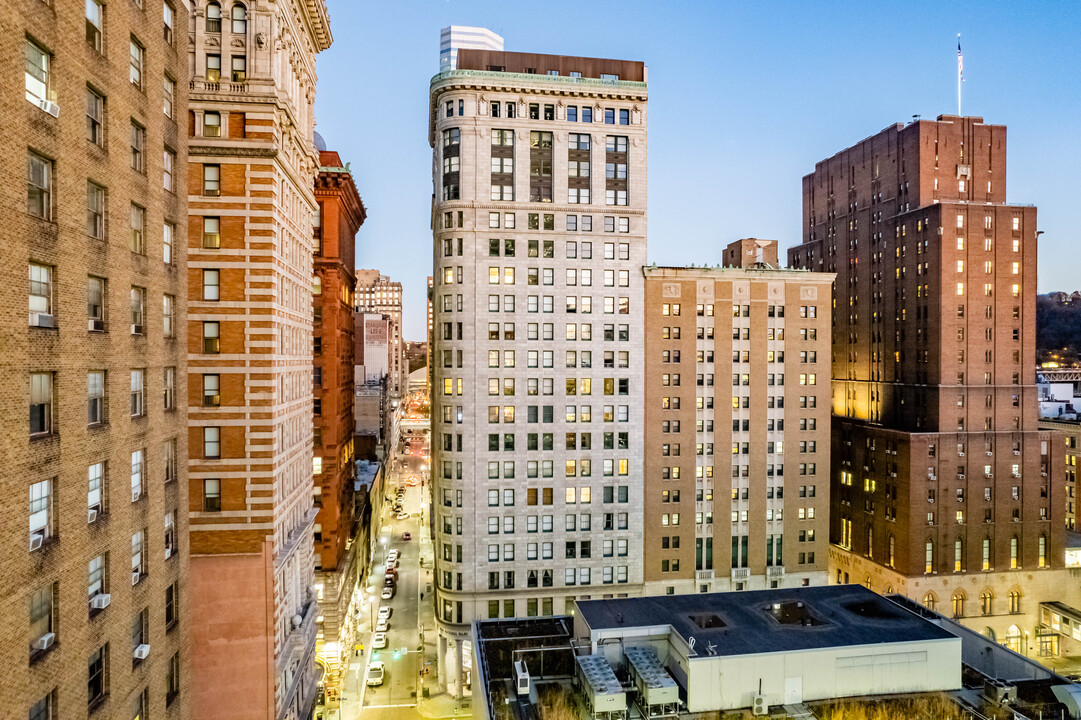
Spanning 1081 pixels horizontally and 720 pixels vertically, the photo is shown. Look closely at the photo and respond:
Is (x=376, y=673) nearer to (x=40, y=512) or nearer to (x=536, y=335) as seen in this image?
(x=536, y=335)

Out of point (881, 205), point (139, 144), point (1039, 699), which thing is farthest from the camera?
point (881, 205)

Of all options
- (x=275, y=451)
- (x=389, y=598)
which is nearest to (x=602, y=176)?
(x=275, y=451)

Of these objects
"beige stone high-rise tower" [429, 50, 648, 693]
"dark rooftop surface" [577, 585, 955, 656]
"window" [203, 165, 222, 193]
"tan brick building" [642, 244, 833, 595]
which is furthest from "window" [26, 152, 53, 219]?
"tan brick building" [642, 244, 833, 595]

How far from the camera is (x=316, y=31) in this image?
53.6m

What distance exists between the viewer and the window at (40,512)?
66.9ft

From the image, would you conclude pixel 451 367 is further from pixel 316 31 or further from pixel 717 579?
pixel 717 579

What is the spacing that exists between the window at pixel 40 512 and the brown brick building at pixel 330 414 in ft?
145

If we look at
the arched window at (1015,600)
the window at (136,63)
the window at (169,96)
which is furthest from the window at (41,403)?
the arched window at (1015,600)

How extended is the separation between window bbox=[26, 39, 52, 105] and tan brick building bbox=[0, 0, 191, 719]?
65mm

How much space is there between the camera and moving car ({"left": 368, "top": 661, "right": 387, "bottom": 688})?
226ft

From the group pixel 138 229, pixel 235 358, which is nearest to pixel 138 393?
pixel 138 229

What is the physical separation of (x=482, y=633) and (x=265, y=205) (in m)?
36.3

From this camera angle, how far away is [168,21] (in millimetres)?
31828

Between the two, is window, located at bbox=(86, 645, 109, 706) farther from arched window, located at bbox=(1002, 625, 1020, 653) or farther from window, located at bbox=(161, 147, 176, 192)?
arched window, located at bbox=(1002, 625, 1020, 653)
